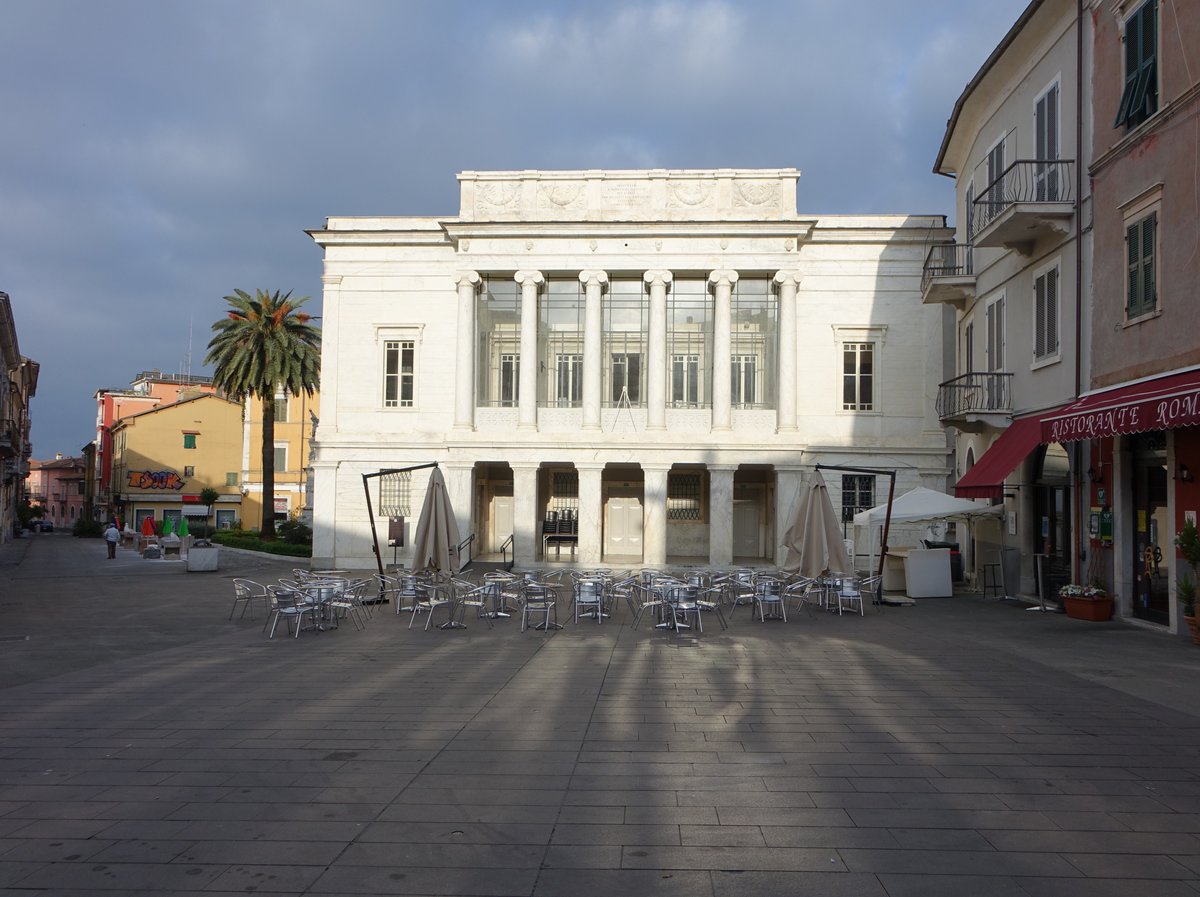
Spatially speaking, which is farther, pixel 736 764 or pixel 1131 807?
pixel 736 764

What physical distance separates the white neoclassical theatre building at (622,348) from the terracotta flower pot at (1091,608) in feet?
45.2

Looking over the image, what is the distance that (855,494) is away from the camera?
3038 cm

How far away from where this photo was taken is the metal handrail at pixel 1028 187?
56.1ft

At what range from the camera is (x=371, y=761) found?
7.23 m

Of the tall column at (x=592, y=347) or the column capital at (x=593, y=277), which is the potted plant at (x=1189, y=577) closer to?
the tall column at (x=592, y=347)

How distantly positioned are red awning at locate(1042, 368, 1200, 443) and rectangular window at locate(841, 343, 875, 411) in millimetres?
15047

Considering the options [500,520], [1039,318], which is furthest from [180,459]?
[1039,318]

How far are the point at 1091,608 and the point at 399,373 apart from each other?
23698mm

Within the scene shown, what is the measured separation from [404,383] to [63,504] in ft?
317

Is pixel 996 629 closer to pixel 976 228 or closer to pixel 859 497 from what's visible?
pixel 976 228

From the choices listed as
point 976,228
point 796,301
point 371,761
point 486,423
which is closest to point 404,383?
point 486,423

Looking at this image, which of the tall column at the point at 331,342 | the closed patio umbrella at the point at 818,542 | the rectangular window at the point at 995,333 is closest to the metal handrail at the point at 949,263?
the rectangular window at the point at 995,333

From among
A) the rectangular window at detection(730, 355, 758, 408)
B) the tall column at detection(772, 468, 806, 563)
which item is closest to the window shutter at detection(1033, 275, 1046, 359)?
the tall column at detection(772, 468, 806, 563)

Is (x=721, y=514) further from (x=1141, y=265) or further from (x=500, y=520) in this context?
(x=1141, y=265)
